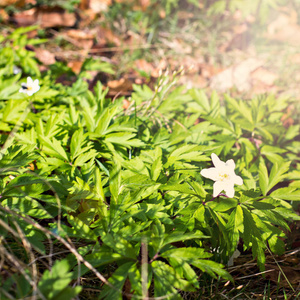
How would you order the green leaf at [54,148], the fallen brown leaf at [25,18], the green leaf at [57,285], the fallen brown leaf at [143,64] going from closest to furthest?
the green leaf at [57,285] < the green leaf at [54,148] < the fallen brown leaf at [143,64] < the fallen brown leaf at [25,18]

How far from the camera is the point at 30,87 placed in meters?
2.37

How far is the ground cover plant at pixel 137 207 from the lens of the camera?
1447 millimetres

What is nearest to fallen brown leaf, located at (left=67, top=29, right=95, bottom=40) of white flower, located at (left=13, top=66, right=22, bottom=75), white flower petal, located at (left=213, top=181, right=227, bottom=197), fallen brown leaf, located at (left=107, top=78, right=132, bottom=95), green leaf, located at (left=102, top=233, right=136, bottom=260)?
fallen brown leaf, located at (left=107, top=78, right=132, bottom=95)

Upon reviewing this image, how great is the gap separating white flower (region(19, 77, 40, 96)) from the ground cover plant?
0.02 m

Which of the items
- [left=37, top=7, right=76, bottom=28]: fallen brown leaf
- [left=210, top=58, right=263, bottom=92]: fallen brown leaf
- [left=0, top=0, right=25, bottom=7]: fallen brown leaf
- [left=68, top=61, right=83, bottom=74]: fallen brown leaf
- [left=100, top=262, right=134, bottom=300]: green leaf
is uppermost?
[left=0, top=0, right=25, bottom=7]: fallen brown leaf

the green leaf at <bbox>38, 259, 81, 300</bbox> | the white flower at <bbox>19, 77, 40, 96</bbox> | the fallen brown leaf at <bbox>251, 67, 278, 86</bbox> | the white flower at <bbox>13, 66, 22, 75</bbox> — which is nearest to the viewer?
the green leaf at <bbox>38, 259, 81, 300</bbox>

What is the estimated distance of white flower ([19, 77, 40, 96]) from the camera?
91.0 inches

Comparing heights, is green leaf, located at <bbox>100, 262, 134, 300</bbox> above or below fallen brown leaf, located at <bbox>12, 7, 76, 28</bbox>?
below

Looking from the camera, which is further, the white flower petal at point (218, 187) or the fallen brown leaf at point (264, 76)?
the fallen brown leaf at point (264, 76)

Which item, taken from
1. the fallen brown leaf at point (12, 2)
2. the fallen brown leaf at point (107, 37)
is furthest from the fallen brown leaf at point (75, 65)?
the fallen brown leaf at point (12, 2)

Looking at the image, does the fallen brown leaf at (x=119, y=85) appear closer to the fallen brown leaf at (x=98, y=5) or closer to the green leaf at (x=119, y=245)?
the fallen brown leaf at (x=98, y=5)

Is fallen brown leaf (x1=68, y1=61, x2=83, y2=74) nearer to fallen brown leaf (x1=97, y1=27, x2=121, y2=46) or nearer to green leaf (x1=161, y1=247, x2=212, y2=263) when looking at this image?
fallen brown leaf (x1=97, y1=27, x2=121, y2=46)

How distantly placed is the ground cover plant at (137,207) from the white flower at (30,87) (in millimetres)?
18

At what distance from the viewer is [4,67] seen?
9.53 ft
